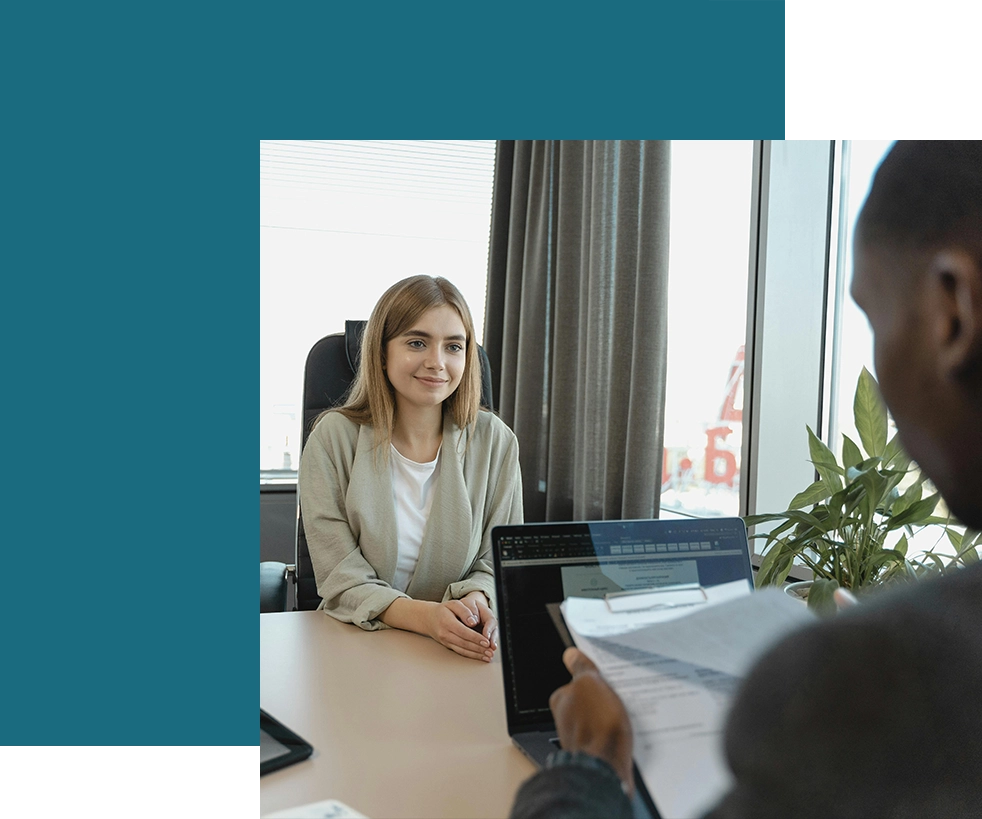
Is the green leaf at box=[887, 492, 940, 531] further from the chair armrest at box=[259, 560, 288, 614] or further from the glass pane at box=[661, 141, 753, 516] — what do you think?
the chair armrest at box=[259, 560, 288, 614]

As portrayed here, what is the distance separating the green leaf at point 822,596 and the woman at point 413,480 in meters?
0.38

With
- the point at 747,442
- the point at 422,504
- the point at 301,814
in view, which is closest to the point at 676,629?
the point at 747,442

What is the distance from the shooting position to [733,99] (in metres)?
0.83

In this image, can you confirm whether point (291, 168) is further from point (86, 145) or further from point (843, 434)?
point (843, 434)

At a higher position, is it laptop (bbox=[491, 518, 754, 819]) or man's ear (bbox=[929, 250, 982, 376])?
man's ear (bbox=[929, 250, 982, 376])

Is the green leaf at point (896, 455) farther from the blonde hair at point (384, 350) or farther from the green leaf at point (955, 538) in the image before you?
the blonde hair at point (384, 350)

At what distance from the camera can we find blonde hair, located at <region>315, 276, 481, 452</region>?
0.96m

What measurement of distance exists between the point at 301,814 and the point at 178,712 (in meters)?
0.31

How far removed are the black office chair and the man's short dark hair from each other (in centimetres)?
46

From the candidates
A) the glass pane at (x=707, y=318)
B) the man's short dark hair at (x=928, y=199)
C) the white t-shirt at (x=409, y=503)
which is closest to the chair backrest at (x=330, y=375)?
the white t-shirt at (x=409, y=503)

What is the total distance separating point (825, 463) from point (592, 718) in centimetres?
34

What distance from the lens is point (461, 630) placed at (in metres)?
1.00

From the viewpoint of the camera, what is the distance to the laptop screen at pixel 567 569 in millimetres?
710

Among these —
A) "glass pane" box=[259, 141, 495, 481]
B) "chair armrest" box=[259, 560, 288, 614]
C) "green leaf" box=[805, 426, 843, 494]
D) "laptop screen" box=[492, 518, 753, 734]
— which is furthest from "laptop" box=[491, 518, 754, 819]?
"chair armrest" box=[259, 560, 288, 614]
